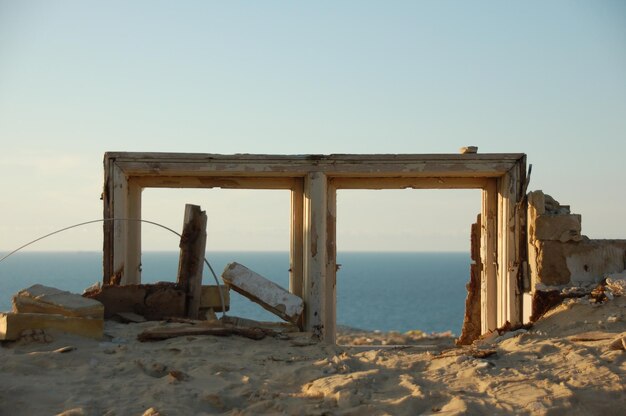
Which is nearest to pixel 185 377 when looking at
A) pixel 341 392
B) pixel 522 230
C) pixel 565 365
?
pixel 341 392

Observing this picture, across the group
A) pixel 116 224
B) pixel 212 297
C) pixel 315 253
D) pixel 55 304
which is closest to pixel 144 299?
pixel 212 297

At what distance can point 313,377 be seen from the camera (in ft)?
21.4

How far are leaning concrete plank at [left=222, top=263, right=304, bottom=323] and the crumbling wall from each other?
2.85 meters

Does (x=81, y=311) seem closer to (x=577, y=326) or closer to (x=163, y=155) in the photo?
(x=163, y=155)

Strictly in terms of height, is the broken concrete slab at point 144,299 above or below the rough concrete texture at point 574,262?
below

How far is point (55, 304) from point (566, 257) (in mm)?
5735

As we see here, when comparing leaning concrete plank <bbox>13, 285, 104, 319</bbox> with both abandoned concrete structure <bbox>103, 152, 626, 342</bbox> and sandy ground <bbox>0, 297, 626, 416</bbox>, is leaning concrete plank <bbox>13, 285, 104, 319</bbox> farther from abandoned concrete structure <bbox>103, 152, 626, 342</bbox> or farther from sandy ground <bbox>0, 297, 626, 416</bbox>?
abandoned concrete structure <bbox>103, 152, 626, 342</bbox>

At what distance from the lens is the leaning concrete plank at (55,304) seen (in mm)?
7941

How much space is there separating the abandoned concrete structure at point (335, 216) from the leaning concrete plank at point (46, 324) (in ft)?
5.90

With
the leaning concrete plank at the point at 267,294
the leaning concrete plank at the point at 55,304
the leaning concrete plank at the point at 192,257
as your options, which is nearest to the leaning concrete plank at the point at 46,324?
the leaning concrete plank at the point at 55,304

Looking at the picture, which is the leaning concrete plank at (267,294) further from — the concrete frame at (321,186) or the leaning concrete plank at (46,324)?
the leaning concrete plank at (46,324)

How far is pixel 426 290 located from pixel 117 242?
84.8m

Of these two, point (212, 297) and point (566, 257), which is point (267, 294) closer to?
point (212, 297)

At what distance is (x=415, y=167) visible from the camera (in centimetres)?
966
